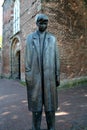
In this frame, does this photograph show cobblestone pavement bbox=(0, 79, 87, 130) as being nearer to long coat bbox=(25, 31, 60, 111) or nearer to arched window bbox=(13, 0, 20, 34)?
long coat bbox=(25, 31, 60, 111)

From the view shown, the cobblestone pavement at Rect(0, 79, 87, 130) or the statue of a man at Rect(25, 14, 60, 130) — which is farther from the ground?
the statue of a man at Rect(25, 14, 60, 130)

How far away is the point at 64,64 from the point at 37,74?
32.5ft

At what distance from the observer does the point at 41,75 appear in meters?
3.88

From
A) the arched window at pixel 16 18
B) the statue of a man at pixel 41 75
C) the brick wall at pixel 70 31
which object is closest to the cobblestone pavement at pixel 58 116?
the statue of a man at pixel 41 75

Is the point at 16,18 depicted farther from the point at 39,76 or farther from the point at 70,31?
the point at 39,76

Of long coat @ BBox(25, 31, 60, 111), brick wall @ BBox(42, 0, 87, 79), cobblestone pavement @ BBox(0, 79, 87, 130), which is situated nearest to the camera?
long coat @ BBox(25, 31, 60, 111)

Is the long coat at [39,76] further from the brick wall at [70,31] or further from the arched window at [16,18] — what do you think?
the arched window at [16,18]

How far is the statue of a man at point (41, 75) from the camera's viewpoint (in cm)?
385

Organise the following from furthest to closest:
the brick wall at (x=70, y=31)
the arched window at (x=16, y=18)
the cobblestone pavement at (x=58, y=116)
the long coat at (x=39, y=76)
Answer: the arched window at (x=16, y=18) < the brick wall at (x=70, y=31) < the cobblestone pavement at (x=58, y=116) < the long coat at (x=39, y=76)

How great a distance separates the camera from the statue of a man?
12.6ft

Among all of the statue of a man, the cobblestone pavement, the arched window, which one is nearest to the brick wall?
the arched window

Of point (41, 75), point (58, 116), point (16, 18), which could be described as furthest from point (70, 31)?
point (41, 75)

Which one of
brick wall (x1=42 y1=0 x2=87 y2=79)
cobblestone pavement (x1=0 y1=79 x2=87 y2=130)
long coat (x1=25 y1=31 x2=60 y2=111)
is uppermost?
brick wall (x1=42 y1=0 x2=87 y2=79)

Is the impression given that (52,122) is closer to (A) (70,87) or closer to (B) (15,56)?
(A) (70,87)
